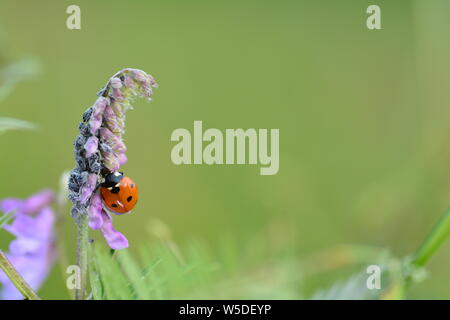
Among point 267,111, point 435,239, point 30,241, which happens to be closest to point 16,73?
point 30,241

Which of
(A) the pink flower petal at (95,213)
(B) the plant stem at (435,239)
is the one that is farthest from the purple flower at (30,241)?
(B) the plant stem at (435,239)

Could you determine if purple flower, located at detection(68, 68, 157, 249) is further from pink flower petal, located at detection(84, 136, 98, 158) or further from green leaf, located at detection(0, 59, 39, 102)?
green leaf, located at detection(0, 59, 39, 102)

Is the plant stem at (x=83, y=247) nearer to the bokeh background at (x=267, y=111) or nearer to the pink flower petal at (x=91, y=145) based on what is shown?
the pink flower petal at (x=91, y=145)

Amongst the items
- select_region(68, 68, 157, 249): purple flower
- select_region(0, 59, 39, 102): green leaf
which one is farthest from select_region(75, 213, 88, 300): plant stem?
select_region(0, 59, 39, 102): green leaf

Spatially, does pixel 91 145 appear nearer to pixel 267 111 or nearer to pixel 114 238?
pixel 114 238

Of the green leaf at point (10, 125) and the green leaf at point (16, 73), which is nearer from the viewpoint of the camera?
the green leaf at point (10, 125)
